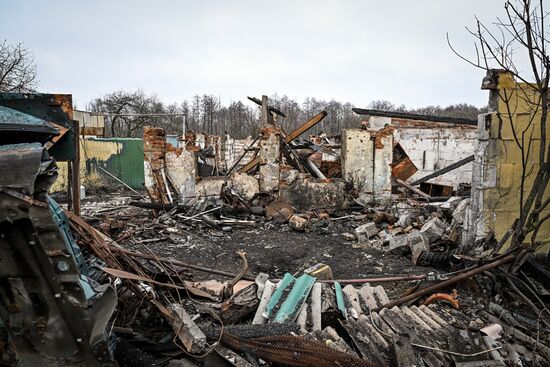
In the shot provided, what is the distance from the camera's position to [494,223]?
5746 millimetres

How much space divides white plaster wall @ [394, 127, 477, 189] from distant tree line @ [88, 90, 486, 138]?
9725 mm

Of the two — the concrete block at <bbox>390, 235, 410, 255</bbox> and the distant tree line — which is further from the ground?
the distant tree line

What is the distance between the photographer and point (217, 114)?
37.8m

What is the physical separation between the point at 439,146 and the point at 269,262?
41.0 feet

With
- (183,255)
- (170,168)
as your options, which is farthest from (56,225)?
(170,168)

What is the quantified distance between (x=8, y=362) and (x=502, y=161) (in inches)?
246

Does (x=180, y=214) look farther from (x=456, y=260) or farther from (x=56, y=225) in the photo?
(x=56, y=225)

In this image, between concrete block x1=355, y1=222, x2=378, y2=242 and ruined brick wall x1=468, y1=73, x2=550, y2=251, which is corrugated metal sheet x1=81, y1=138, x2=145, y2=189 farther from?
ruined brick wall x1=468, y1=73, x2=550, y2=251

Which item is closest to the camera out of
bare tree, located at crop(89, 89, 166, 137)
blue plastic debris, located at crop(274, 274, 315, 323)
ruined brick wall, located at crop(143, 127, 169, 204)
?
blue plastic debris, located at crop(274, 274, 315, 323)

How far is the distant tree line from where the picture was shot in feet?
93.7

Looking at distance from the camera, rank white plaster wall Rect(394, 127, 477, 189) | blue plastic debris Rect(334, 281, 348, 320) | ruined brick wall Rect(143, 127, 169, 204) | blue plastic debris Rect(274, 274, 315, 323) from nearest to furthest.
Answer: blue plastic debris Rect(274, 274, 315, 323), blue plastic debris Rect(334, 281, 348, 320), ruined brick wall Rect(143, 127, 169, 204), white plaster wall Rect(394, 127, 477, 189)

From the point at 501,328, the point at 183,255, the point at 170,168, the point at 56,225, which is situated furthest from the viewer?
the point at 170,168

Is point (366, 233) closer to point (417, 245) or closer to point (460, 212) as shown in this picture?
point (417, 245)

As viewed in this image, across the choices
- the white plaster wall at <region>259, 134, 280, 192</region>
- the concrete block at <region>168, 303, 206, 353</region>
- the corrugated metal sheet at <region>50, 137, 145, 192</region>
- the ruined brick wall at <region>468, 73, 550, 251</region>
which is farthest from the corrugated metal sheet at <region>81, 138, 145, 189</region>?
the concrete block at <region>168, 303, 206, 353</region>
